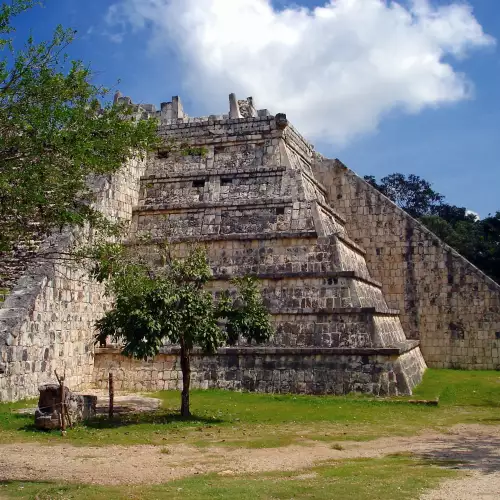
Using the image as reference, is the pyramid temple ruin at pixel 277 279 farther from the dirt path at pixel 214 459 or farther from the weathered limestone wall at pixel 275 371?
the dirt path at pixel 214 459

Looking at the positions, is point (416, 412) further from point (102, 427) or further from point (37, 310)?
point (37, 310)

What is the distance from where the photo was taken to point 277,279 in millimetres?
15242

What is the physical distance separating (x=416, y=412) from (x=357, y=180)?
976 cm

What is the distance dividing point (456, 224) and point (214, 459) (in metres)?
29.6

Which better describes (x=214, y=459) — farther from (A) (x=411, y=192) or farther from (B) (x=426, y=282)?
(A) (x=411, y=192)

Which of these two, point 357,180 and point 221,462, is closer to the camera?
point 221,462

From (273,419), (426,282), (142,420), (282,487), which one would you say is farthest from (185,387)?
(426,282)

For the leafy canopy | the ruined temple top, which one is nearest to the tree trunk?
the leafy canopy

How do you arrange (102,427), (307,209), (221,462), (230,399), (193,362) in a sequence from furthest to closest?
(307,209) → (193,362) → (230,399) → (102,427) → (221,462)

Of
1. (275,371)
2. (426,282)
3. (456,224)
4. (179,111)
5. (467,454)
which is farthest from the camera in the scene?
(456,224)

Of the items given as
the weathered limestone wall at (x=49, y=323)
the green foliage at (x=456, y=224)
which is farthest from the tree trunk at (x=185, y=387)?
the green foliage at (x=456, y=224)

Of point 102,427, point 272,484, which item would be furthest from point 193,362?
point 272,484

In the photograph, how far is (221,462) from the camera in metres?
7.96

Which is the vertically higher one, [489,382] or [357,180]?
[357,180]
